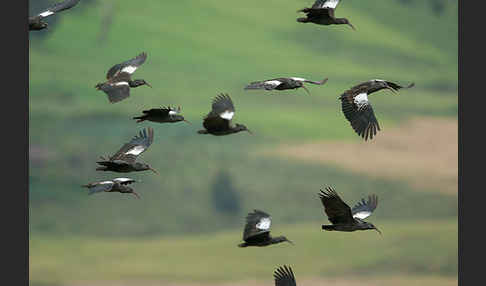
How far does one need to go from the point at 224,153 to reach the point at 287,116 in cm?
504

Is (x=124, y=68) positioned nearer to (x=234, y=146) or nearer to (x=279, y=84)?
(x=279, y=84)

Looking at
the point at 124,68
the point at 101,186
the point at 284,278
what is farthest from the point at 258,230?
the point at 124,68

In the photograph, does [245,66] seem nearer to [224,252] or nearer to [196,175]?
[196,175]

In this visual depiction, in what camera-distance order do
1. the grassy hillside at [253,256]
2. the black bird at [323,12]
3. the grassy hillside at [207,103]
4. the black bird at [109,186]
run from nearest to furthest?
the black bird at [109,186]
the black bird at [323,12]
the grassy hillside at [253,256]
the grassy hillside at [207,103]

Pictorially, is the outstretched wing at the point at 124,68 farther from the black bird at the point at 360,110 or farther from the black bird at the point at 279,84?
the black bird at the point at 360,110

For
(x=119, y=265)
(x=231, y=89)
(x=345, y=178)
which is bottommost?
(x=119, y=265)

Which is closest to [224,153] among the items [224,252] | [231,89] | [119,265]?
[231,89]

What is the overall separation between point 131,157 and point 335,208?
18.3 feet

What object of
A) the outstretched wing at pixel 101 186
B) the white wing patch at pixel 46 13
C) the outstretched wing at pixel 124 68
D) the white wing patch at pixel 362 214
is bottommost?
the white wing patch at pixel 362 214

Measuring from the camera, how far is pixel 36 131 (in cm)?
8831

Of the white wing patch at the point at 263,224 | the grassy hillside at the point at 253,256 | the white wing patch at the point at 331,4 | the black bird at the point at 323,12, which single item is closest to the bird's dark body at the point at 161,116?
the white wing patch at the point at 263,224

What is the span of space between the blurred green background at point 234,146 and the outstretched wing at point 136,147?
4263cm

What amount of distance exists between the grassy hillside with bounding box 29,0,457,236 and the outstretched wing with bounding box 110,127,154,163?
4830cm

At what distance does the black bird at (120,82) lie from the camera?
2719 cm
